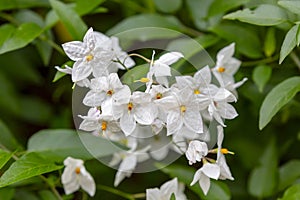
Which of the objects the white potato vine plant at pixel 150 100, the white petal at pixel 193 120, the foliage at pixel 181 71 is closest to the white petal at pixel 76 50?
the white potato vine plant at pixel 150 100

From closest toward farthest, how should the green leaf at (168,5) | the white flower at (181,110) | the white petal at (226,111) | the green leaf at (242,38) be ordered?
1. the white flower at (181,110)
2. the white petal at (226,111)
3. the green leaf at (242,38)
4. the green leaf at (168,5)

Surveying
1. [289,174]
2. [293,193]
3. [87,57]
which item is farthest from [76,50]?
[289,174]

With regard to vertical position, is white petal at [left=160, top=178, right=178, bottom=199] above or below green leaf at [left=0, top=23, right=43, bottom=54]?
below

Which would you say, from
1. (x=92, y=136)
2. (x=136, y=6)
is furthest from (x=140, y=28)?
(x=92, y=136)

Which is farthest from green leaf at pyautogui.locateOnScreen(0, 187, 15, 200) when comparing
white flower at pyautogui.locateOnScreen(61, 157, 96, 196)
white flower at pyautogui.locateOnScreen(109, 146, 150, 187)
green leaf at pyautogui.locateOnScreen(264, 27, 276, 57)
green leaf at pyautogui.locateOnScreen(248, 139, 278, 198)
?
green leaf at pyautogui.locateOnScreen(264, 27, 276, 57)

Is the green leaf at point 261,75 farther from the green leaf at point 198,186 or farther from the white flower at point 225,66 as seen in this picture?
the green leaf at point 198,186

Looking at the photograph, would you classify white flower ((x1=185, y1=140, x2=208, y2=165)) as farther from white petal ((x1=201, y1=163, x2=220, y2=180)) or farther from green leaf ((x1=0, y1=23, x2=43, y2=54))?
green leaf ((x1=0, y1=23, x2=43, y2=54))
